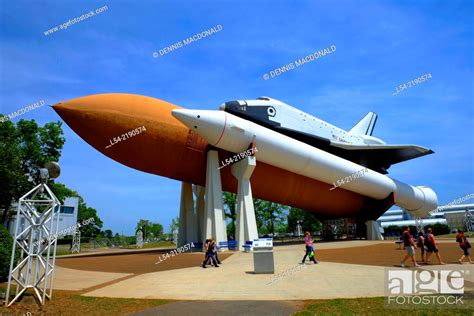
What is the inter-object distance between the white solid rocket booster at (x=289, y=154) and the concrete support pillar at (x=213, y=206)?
5.47 feet

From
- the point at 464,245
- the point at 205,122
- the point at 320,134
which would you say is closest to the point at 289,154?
the point at 205,122

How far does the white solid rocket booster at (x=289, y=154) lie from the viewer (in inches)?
805

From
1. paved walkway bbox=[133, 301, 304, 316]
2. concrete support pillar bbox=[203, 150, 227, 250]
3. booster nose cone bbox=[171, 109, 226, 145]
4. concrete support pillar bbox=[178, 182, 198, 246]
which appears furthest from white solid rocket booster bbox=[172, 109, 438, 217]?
paved walkway bbox=[133, 301, 304, 316]

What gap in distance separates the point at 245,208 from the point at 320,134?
11.7 m

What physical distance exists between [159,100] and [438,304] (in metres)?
18.6

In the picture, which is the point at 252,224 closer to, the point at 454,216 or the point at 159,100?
the point at 159,100

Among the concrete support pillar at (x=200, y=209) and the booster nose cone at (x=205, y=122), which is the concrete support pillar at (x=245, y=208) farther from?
the concrete support pillar at (x=200, y=209)

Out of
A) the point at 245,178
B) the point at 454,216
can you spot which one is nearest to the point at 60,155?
the point at 245,178

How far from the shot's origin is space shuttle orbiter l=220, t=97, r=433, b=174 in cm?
2622

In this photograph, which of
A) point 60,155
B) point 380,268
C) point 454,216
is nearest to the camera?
point 380,268

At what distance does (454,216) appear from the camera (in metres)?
54.3

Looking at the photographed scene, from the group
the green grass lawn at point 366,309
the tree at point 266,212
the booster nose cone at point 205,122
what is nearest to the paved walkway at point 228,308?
the green grass lawn at point 366,309

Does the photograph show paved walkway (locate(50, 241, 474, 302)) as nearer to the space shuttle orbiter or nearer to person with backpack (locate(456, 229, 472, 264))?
person with backpack (locate(456, 229, 472, 264))

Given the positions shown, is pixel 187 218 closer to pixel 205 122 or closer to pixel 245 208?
pixel 245 208
